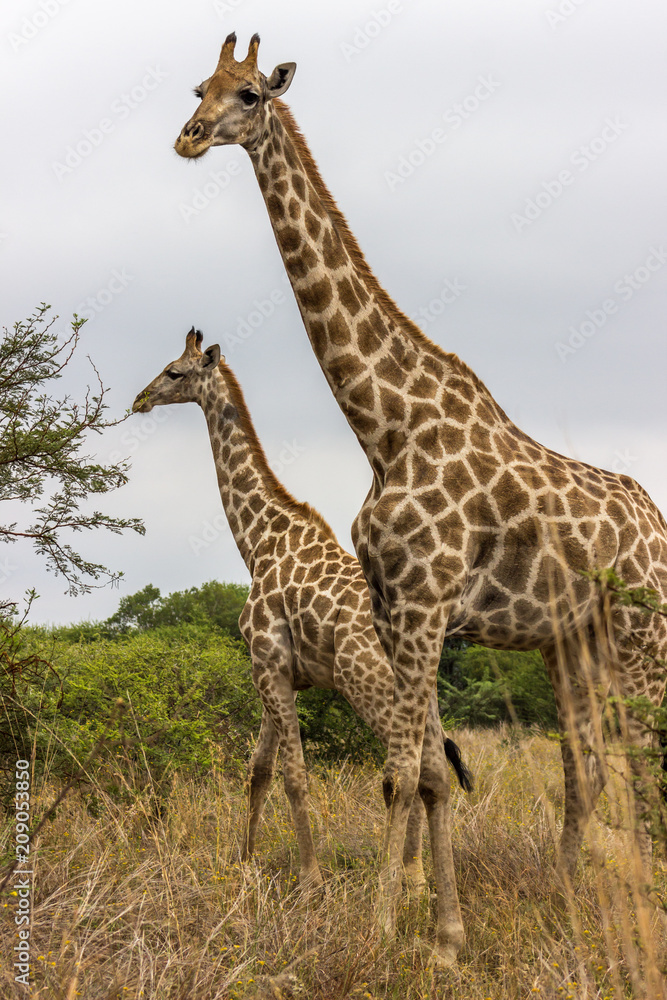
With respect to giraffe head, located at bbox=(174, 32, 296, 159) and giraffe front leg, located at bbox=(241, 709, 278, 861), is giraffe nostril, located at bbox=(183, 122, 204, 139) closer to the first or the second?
giraffe head, located at bbox=(174, 32, 296, 159)

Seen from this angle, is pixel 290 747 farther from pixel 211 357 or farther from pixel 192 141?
pixel 192 141

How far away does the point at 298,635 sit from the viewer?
6449 mm

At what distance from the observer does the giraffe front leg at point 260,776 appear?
641 cm

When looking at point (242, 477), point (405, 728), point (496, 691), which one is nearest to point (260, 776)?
point (405, 728)

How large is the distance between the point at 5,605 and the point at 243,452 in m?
2.44

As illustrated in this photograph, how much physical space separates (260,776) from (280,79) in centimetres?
463

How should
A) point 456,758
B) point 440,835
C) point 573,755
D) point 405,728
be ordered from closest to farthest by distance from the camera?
1. point 405,728
2. point 440,835
3. point 573,755
4. point 456,758

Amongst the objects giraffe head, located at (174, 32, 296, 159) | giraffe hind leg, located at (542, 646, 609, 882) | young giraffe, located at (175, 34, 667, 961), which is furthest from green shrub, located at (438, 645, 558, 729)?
giraffe head, located at (174, 32, 296, 159)

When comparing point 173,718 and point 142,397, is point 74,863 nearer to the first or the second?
point 173,718

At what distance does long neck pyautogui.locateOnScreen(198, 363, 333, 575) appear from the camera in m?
7.37

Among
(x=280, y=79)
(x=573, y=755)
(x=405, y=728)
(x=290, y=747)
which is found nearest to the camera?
(x=405, y=728)

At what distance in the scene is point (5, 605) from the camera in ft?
20.0

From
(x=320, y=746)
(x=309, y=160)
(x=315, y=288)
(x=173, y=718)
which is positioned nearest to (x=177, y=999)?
(x=315, y=288)

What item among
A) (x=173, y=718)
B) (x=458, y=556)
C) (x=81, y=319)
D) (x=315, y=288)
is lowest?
(x=173, y=718)
